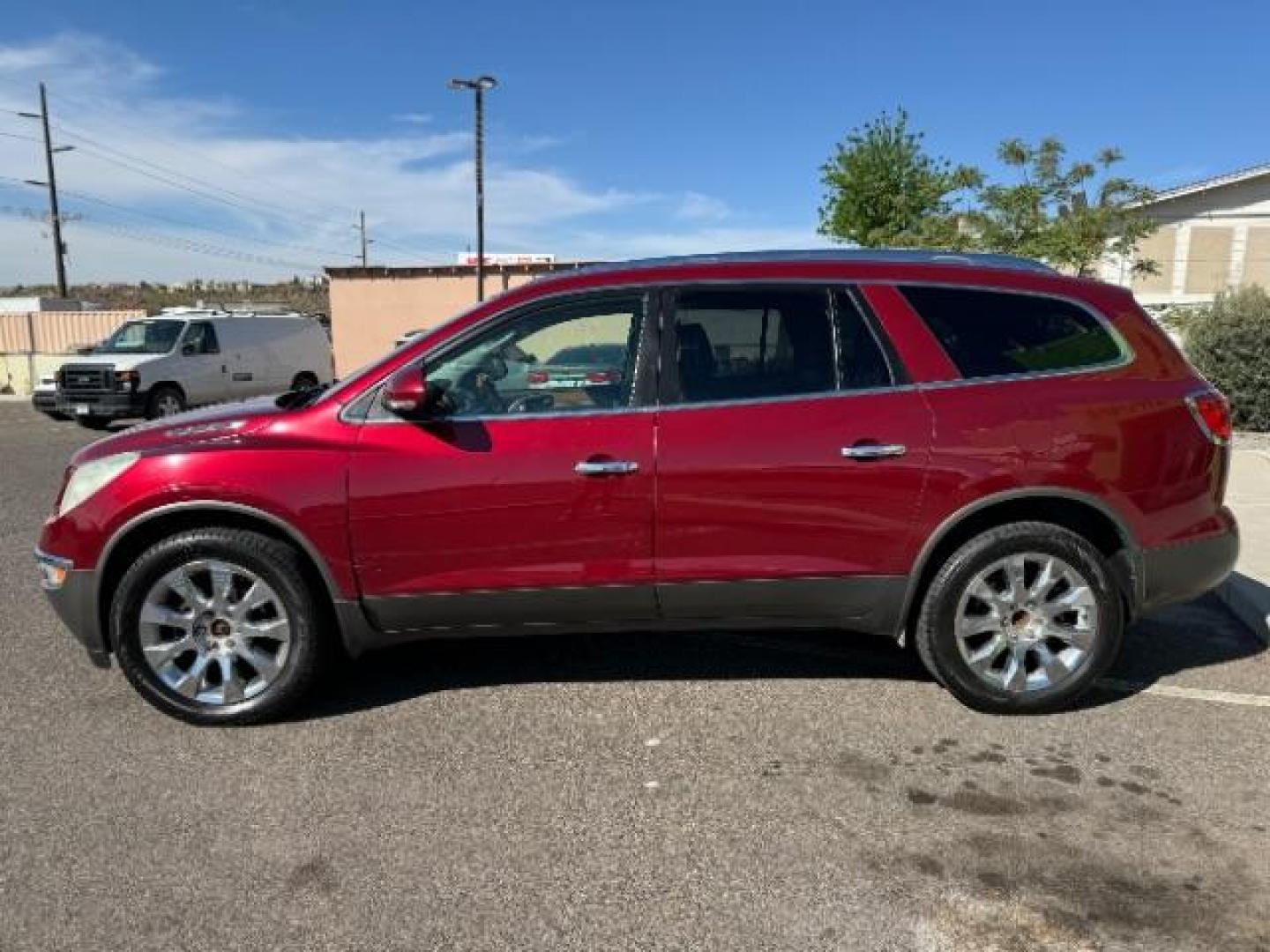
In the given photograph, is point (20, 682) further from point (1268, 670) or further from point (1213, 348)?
point (1213, 348)

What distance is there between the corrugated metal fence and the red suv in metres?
26.2

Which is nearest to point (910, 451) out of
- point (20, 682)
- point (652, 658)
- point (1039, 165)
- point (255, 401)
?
point (652, 658)

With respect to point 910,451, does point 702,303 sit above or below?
above

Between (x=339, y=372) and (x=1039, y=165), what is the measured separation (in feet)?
71.5

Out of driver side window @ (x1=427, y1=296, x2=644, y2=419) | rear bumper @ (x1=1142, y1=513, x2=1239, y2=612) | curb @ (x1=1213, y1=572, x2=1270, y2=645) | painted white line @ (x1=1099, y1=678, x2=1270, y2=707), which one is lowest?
painted white line @ (x1=1099, y1=678, x2=1270, y2=707)

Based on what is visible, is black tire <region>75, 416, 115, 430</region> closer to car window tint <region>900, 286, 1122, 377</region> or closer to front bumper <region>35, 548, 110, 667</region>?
front bumper <region>35, 548, 110, 667</region>

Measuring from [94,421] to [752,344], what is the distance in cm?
1498

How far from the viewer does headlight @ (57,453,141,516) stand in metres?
3.70

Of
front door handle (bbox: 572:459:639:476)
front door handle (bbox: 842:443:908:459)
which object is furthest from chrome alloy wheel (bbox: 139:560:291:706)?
front door handle (bbox: 842:443:908:459)

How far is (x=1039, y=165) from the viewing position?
55.3ft

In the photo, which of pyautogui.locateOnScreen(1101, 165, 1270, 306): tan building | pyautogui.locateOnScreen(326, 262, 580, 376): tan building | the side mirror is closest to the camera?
the side mirror

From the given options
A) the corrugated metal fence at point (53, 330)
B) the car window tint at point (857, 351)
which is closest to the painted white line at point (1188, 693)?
the car window tint at point (857, 351)

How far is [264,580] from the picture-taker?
3.71m

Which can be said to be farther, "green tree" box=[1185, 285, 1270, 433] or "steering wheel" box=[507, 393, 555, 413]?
"green tree" box=[1185, 285, 1270, 433]
